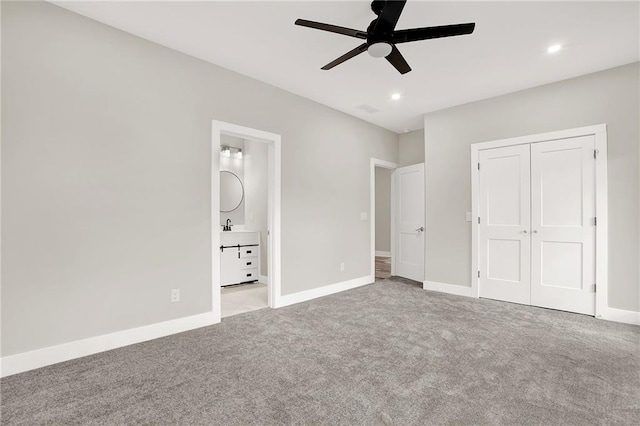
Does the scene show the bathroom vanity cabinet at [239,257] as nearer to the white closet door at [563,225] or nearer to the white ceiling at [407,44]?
the white ceiling at [407,44]

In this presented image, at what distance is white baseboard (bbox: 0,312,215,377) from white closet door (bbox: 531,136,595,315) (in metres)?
4.04

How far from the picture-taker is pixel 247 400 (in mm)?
1877

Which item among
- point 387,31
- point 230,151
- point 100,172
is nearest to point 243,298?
point 100,172

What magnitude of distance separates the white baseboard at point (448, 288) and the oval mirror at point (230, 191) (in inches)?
139

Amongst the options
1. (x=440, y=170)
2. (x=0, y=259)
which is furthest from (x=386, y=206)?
(x=0, y=259)

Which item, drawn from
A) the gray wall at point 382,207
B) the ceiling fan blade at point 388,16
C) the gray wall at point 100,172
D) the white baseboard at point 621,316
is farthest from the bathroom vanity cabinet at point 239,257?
the white baseboard at point 621,316

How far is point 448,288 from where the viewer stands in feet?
15.0

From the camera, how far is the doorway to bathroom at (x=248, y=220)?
384cm

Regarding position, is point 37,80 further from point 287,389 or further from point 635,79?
point 635,79

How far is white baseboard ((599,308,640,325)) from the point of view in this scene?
3227 millimetres

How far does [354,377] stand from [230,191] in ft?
13.4

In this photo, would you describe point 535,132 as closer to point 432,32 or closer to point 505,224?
point 505,224

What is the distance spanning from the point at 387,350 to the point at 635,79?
3880 mm

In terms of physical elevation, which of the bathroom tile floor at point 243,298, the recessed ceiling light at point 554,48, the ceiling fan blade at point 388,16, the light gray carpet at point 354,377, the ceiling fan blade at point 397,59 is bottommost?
the bathroom tile floor at point 243,298
